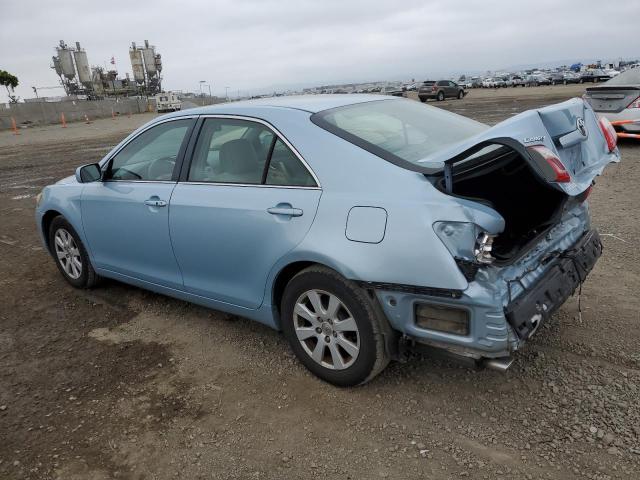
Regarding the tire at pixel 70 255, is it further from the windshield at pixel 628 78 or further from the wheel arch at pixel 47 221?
the windshield at pixel 628 78

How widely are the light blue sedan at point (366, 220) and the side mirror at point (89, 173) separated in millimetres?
259

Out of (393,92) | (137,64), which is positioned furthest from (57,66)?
(393,92)

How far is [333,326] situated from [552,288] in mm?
1187

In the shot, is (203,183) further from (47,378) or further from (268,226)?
(47,378)

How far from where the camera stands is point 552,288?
277cm

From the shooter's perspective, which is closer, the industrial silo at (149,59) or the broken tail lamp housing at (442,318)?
the broken tail lamp housing at (442,318)

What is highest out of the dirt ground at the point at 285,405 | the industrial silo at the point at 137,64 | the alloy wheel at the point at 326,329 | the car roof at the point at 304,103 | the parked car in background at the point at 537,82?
the industrial silo at the point at 137,64

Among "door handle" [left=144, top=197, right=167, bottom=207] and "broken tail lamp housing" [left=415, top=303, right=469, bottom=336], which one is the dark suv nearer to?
"door handle" [left=144, top=197, right=167, bottom=207]

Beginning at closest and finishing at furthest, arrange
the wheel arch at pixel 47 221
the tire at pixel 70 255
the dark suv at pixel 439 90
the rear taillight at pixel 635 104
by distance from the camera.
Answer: the tire at pixel 70 255 < the wheel arch at pixel 47 221 < the rear taillight at pixel 635 104 < the dark suv at pixel 439 90

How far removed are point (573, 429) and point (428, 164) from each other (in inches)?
59.5

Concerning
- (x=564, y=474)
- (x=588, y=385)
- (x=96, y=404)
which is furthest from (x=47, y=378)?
(x=588, y=385)

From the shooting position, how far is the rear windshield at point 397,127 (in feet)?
9.61

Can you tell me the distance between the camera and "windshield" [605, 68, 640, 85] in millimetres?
9734

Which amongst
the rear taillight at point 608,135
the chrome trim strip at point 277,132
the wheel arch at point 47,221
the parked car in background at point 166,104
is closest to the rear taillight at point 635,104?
the rear taillight at point 608,135
